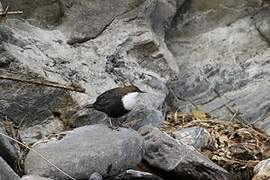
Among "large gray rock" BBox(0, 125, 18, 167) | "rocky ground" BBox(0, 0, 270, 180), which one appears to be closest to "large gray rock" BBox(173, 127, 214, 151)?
"rocky ground" BBox(0, 0, 270, 180)

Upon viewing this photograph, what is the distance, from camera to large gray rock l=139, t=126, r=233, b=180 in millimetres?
5559

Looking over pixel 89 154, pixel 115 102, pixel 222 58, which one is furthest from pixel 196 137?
pixel 89 154

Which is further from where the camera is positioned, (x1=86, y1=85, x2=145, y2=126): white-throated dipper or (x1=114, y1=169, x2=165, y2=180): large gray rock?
(x1=86, y1=85, x2=145, y2=126): white-throated dipper

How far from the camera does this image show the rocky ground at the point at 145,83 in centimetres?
557

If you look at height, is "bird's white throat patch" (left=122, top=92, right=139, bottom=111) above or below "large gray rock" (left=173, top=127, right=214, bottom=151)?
above

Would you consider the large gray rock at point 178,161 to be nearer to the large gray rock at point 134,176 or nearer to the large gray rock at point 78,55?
the large gray rock at point 134,176

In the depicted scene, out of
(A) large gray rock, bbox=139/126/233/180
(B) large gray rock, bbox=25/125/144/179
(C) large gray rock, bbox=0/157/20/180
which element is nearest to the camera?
(C) large gray rock, bbox=0/157/20/180

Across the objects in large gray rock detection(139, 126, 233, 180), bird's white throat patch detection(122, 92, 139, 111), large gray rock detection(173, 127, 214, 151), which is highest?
bird's white throat patch detection(122, 92, 139, 111)

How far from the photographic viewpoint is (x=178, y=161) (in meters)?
5.61

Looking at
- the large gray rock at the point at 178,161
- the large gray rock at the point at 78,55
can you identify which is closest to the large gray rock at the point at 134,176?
the large gray rock at the point at 178,161

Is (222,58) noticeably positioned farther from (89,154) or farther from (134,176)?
(89,154)

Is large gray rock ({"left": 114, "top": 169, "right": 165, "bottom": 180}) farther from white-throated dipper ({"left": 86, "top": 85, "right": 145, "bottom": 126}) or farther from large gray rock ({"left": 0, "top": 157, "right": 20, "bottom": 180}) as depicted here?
large gray rock ({"left": 0, "top": 157, "right": 20, "bottom": 180})

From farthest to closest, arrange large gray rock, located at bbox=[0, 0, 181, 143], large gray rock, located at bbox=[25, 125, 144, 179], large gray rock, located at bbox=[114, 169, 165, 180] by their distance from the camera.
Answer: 1. large gray rock, located at bbox=[0, 0, 181, 143]
2. large gray rock, located at bbox=[114, 169, 165, 180]
3. large gray rock, located at bbox=[25, 125, 144, 179]

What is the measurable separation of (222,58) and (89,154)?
288 cm
